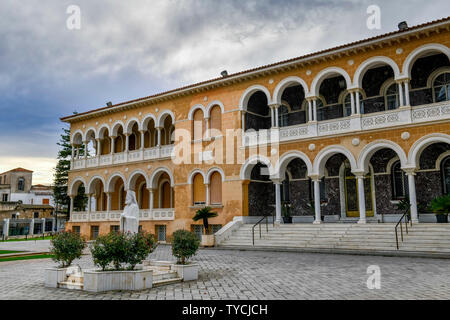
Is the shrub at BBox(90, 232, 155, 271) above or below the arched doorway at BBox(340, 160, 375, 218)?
below

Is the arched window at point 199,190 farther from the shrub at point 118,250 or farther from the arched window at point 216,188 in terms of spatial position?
the shrub at point 118,250

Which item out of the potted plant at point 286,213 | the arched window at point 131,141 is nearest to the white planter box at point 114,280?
the potted plant at point 286,213

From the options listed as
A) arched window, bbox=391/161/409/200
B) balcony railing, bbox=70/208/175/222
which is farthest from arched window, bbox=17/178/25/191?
arched window, bbox=391/161/409/200

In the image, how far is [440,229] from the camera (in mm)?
14852

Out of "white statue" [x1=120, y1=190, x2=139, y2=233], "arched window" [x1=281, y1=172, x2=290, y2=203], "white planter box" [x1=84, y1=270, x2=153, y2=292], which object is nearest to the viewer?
"white planter box" [x1=84, y1=270, x2=153, y2=292]

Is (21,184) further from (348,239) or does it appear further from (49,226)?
(348,239)

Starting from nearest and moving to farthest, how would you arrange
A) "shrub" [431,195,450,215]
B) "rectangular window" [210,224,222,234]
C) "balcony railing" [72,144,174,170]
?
"shrub" [431,195,450,215] < "rectangular window" [210,224,222,234] < "balcony railing" [72,144,174,170]

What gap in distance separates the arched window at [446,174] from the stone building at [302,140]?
0.05 m

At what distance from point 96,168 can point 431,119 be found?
22.5m

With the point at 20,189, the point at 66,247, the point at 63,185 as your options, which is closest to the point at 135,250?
the point at 66,247

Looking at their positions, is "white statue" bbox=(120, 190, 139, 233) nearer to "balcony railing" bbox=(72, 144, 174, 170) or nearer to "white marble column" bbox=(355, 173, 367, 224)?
"white marble column" bbox=(355, 173, 367, 224)

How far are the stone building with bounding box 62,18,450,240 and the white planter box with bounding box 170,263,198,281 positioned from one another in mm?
10580

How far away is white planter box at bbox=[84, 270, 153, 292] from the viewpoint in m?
8.11

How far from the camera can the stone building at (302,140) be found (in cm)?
1738
